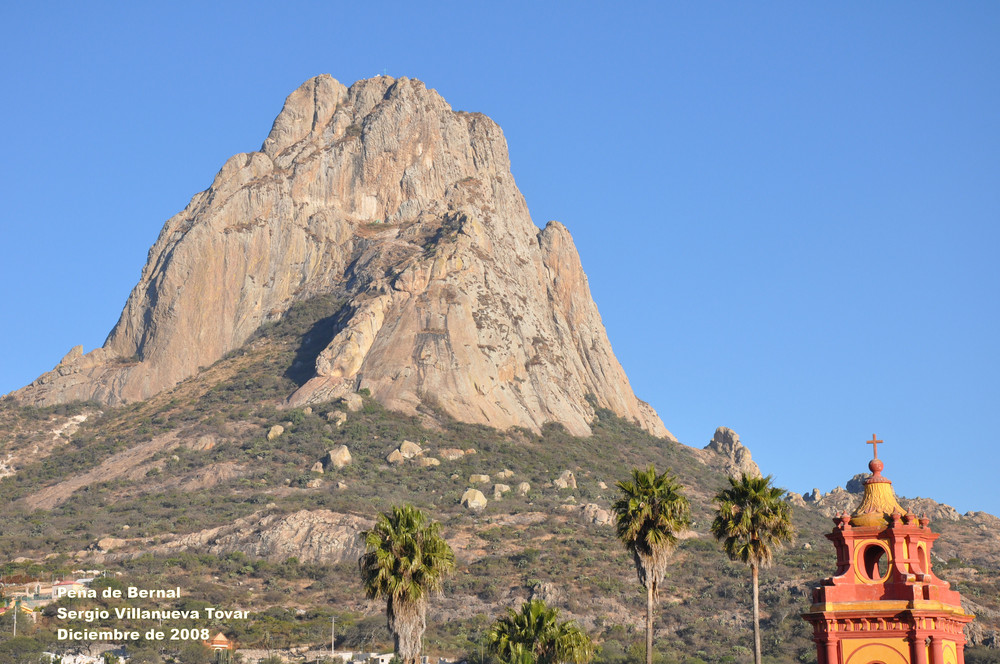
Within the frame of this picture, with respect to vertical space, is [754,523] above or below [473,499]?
below

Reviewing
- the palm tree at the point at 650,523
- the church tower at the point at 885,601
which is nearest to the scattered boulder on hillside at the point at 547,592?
the palm tree at the point at 650,523

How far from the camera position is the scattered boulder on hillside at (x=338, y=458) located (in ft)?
606

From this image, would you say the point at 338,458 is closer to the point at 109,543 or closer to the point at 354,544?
the point at 354,544

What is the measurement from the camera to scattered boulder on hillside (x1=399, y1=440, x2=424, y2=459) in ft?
627

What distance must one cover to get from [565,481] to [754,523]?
446 ft

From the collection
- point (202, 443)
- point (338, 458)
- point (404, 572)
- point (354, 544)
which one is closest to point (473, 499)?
point (338, 458)

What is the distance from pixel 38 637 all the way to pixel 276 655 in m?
23.4

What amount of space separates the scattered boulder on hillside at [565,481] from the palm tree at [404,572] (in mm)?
139329

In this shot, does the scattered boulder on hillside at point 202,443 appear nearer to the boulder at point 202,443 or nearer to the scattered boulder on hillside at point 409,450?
the boulder at point 202,443

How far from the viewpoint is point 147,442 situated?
653 feet

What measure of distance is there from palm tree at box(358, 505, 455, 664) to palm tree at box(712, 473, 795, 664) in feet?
44.8

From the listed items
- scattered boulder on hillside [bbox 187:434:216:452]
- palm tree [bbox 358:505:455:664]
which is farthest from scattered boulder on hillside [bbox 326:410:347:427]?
palm tree [bbox 358:505:455:664]

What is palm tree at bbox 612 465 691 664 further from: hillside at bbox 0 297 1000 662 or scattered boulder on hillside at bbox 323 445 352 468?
scattered boulder on hillside at bbox 323 445 352 468

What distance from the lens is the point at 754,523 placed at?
58500mm
